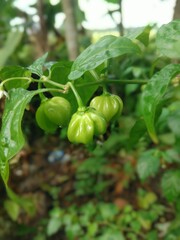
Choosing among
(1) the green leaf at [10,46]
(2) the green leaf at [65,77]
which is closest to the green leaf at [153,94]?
(2) the green leaf at [65,77]

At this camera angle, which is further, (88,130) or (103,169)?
(103,169)

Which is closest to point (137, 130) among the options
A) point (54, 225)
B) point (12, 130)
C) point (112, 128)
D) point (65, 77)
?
point (112, 128)

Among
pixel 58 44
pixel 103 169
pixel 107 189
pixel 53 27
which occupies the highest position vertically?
pixel 53 27

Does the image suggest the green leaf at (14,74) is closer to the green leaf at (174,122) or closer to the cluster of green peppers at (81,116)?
the cluster of green peppers at (81,116)

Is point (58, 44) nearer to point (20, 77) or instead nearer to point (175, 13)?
point (175, 13)

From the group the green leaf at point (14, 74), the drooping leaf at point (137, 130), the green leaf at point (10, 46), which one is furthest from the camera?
the green leaf at point (10, 46)

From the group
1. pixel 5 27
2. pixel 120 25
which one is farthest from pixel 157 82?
pixel 5 27
